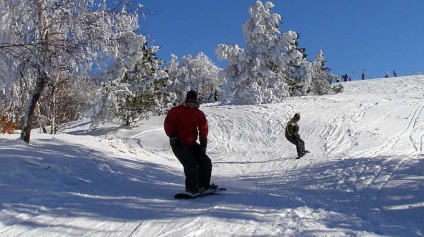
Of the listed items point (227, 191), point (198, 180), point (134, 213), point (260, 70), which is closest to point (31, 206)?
point (134, 213)

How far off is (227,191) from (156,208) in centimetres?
191

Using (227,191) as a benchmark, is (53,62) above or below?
above

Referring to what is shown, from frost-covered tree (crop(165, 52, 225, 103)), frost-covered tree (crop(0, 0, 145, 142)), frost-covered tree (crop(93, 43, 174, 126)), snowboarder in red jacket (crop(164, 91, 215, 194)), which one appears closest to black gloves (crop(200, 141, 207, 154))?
snowboarder in red jacket (crop(164, 91, 215, 194))

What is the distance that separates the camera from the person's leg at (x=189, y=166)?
23.4 feet

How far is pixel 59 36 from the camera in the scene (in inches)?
382

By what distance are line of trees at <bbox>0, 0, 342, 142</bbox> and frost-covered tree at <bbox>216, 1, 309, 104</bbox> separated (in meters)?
0.08

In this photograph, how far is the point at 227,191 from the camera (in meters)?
7.79

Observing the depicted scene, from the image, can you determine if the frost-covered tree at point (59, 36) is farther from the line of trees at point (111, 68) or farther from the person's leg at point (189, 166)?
the person's leg at point (189, 166)

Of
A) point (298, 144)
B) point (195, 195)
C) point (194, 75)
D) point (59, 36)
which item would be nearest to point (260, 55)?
point (298, 144)

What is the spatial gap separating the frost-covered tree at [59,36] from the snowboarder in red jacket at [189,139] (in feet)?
11.0

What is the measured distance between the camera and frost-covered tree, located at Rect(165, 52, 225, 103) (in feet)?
189

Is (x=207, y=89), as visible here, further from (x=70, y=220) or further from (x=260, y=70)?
(x=70, y=220)

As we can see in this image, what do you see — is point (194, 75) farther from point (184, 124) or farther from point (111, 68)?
point (184, 124)

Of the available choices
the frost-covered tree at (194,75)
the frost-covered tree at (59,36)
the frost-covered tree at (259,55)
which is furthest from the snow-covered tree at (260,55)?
the frost-covered tree at (194,75)
